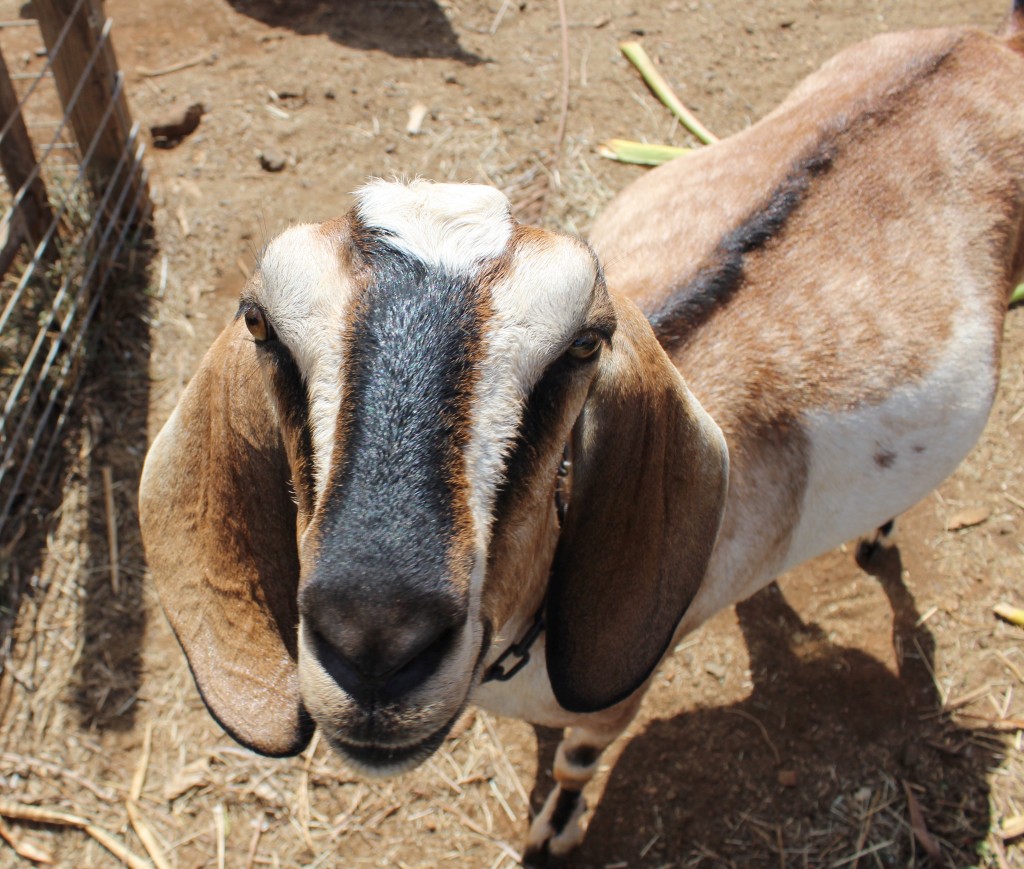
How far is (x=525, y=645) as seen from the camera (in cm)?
242

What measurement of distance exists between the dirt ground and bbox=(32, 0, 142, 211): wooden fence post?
1.36ft

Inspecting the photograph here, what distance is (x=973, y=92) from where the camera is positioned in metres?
3.28

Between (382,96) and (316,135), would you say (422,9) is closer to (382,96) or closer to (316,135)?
(382,96)

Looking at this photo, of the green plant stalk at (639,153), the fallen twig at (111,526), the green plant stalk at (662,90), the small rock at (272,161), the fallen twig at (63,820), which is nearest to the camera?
the fallen twig at (63,820)

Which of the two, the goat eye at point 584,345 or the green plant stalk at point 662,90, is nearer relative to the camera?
the goat eye at point 584,345

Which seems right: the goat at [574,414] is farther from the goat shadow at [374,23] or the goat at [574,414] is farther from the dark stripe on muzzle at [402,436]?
the goat shadow at [374,23]

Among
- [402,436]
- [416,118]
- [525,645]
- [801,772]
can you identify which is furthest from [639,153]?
[402,436]

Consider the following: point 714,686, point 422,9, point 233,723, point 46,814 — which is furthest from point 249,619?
point 422,9

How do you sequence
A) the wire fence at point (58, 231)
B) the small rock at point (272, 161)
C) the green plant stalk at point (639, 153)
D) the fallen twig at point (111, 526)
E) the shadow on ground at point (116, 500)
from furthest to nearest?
1. the green plant stalk at point (639, 153)
2. the small rock at point (272, 161)
3. the wire fence at point (58, 231)
4. the fallen twig at point (111, 526)
5. the shadow on ground at point (116, 500)

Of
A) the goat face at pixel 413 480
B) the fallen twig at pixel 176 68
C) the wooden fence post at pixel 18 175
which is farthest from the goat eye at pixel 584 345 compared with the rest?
the fallen twig at pixel 176 68

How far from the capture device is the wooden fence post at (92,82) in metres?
4.27

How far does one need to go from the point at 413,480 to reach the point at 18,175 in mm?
3655

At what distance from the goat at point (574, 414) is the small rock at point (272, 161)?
219cm

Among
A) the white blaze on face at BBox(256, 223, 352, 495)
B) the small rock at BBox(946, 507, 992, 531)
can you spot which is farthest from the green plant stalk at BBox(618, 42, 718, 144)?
the white blaze on face at BBox(256, 223, 352, 495)
